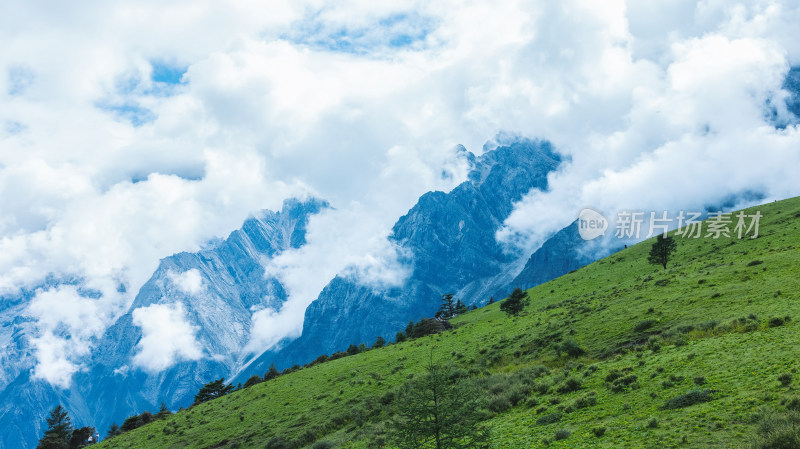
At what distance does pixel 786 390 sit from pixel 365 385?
42.4m

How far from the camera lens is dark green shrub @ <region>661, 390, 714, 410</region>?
69.3ft

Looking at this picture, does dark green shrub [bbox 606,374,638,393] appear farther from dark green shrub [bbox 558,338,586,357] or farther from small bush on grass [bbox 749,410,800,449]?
dark green shrub [bbox 558,338,586,357]

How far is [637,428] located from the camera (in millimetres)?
20172

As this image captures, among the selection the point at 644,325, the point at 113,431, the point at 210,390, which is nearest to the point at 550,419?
the point at 644,325

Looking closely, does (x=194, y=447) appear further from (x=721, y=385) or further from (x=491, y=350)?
(x=721, y=385)

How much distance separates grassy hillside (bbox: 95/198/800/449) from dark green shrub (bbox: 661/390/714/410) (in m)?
0.07

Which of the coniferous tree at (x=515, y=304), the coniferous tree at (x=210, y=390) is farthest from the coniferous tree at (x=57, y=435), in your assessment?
the coniferous tree at (x=515, y=304)

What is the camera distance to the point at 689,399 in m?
21.4

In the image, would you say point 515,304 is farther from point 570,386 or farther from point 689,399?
point 689,399

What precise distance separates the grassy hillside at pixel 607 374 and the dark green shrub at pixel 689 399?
0.07m

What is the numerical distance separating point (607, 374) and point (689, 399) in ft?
26.5

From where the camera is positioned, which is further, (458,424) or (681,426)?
(458,424)

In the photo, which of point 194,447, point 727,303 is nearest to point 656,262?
point 727,303

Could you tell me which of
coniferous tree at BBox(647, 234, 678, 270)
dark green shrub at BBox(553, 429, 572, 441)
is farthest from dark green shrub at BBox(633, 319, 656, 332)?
coniferous tree at BBox(647, 234, 678, 270)
